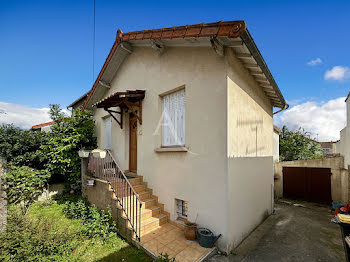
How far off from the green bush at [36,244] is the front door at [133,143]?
9.81ft

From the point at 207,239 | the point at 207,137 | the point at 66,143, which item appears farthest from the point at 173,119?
the point at 66,143

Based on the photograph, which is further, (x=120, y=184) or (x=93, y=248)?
(x=120, y=184)

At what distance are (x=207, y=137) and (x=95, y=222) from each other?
4084 mm

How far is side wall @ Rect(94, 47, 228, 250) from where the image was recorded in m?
4.04

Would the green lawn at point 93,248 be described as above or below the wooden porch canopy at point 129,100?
below

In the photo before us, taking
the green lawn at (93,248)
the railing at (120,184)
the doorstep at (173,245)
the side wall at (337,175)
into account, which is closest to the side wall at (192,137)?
the doorstep at (173,245)

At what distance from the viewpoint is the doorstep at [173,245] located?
3.53 m

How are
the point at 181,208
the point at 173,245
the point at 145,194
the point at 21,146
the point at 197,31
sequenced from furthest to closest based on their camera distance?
the point at 21,146, the point at 145,194, the point at 181,208, the point at 173,245, the point at 197,31

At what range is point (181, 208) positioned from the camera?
4.90 m

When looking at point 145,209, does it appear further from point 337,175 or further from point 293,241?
point 337,175

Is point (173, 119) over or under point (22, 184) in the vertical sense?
over

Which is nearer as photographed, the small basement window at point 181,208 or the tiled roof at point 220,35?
the tiled roof at point 220,35

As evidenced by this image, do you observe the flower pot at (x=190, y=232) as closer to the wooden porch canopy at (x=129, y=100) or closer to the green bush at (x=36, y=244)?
the green bush at (x=36, y=244)

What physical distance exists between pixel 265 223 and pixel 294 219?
4.45 ft
